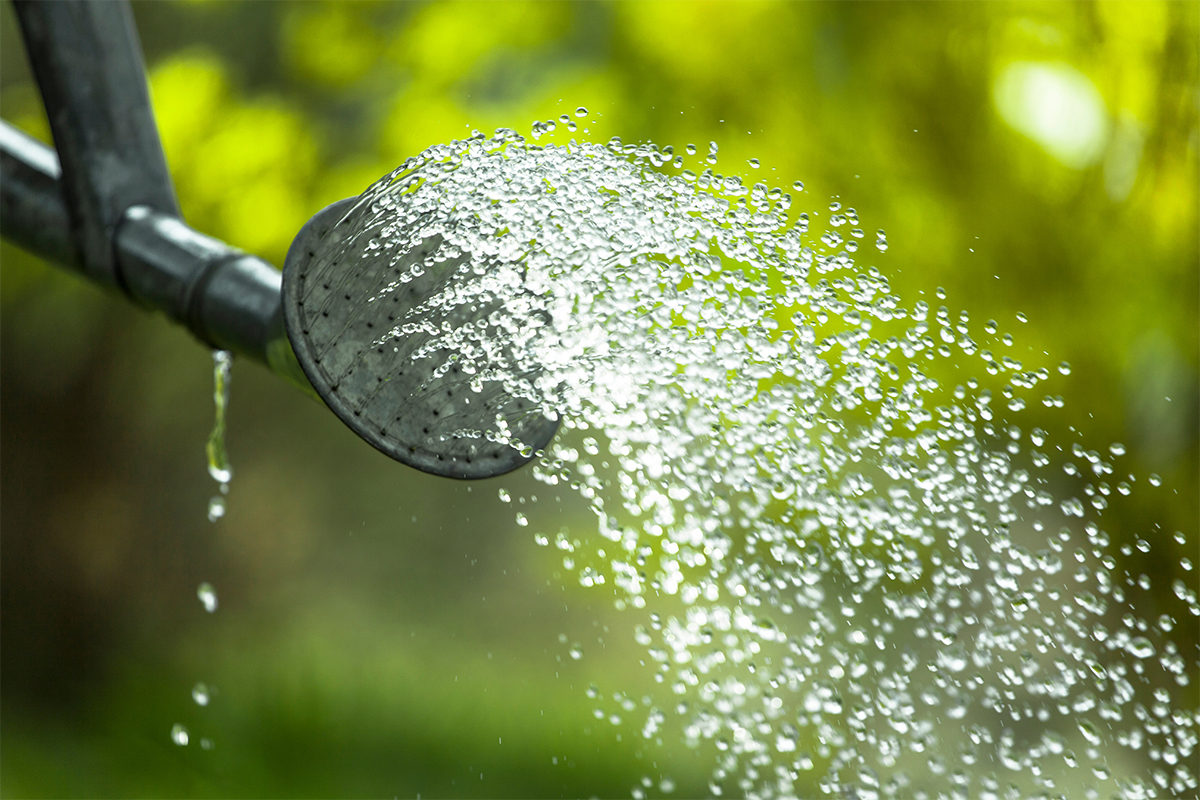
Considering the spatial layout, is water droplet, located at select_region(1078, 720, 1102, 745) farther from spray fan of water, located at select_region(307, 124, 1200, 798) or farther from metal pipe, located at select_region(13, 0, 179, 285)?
metal pipe, located at select_region(13, 0, 179, 285)

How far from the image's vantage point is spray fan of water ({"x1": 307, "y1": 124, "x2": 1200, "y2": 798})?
0.78 m

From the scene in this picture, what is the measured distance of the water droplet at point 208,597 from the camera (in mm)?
2197

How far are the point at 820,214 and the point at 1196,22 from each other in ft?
2.49

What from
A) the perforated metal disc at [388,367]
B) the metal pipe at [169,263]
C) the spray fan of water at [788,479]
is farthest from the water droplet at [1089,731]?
the metal pipe at [169,263]

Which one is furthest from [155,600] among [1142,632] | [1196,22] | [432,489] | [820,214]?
[1196,22]

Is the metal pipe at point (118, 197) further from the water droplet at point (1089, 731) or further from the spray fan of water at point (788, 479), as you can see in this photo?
the water droplet at point (1089, 731)

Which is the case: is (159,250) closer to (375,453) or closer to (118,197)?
(118,197)

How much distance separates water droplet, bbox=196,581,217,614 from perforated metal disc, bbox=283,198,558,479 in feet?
5.55

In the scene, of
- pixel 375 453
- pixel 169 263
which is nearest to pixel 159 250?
pixel 169 263

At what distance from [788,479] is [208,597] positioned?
1.63 meters

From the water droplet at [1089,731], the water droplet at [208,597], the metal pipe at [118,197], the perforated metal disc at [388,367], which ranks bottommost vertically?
the perforated metal disc at [388,367]

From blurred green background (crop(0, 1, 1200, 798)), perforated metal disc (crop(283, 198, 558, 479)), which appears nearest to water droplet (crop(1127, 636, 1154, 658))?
blurred green background (crop(0, 1, 1200, 798))

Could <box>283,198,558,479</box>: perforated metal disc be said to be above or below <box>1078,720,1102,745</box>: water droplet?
below

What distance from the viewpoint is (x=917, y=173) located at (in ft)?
6.37
